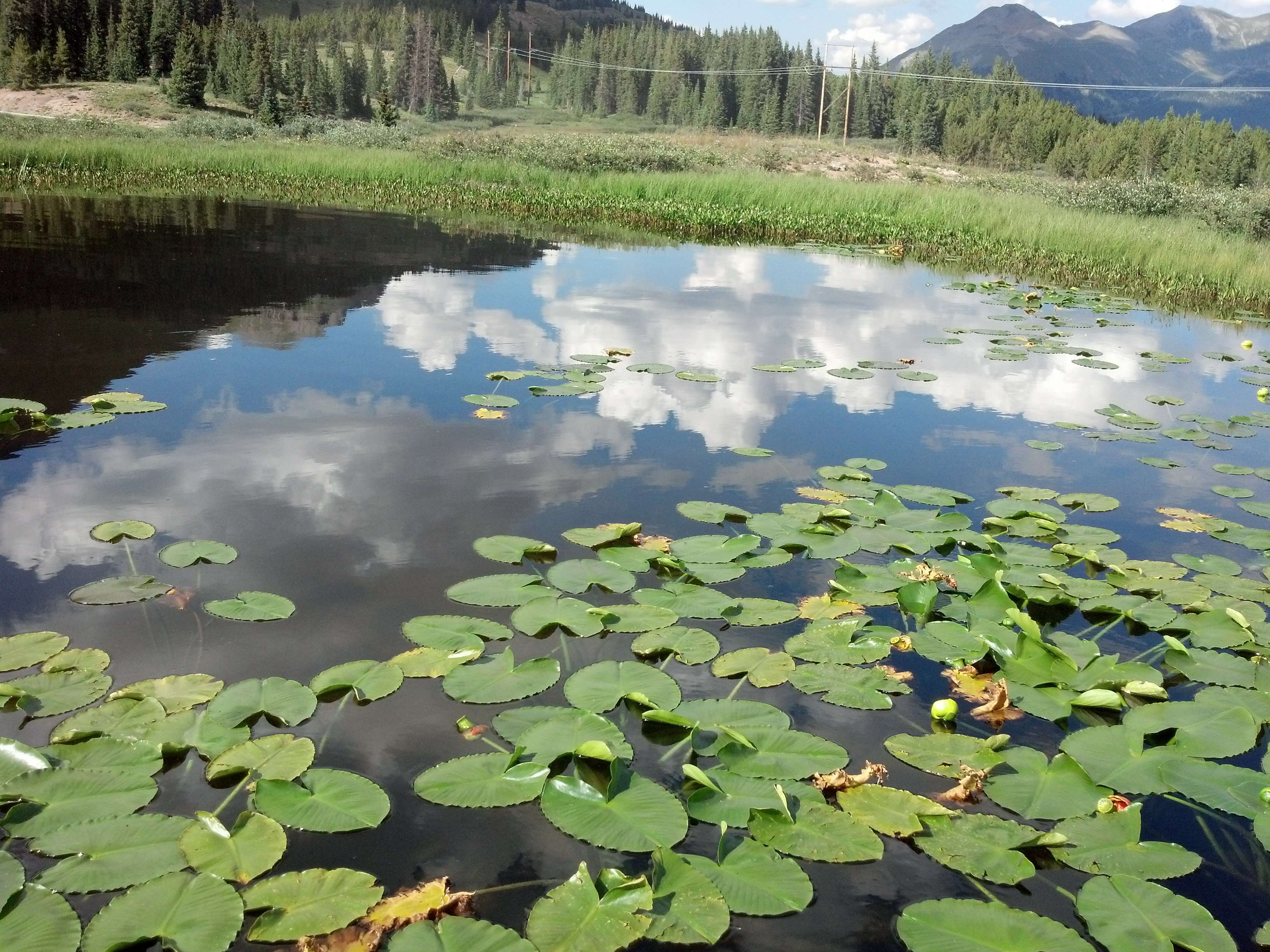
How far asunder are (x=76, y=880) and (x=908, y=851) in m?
1.63

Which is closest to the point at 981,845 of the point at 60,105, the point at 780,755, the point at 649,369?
the point at 780,755

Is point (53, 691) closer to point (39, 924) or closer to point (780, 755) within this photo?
point (39, 924)

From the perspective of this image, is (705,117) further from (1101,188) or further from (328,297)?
(328,297)

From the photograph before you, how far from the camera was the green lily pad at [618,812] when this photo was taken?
5.86 ft

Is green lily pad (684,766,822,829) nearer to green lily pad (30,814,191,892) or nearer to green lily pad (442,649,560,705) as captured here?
green lily pad (442,649,560,705)

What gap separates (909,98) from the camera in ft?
242

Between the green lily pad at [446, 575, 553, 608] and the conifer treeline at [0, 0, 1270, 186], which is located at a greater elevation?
the conifer treeline at [0, 0, 1270, 186]

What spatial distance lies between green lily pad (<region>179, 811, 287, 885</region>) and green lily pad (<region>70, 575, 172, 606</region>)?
44.4 inches

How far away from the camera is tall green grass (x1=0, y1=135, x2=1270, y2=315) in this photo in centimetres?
1321

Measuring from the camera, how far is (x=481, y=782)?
1.95m

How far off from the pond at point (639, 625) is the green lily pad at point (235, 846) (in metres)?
0.02

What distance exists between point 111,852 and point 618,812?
981mm

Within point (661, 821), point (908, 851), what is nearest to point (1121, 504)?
point (908, 851)

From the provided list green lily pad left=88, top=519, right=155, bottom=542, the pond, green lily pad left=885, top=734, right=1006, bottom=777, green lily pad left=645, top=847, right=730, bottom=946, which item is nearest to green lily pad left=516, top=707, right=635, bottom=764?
the pond
